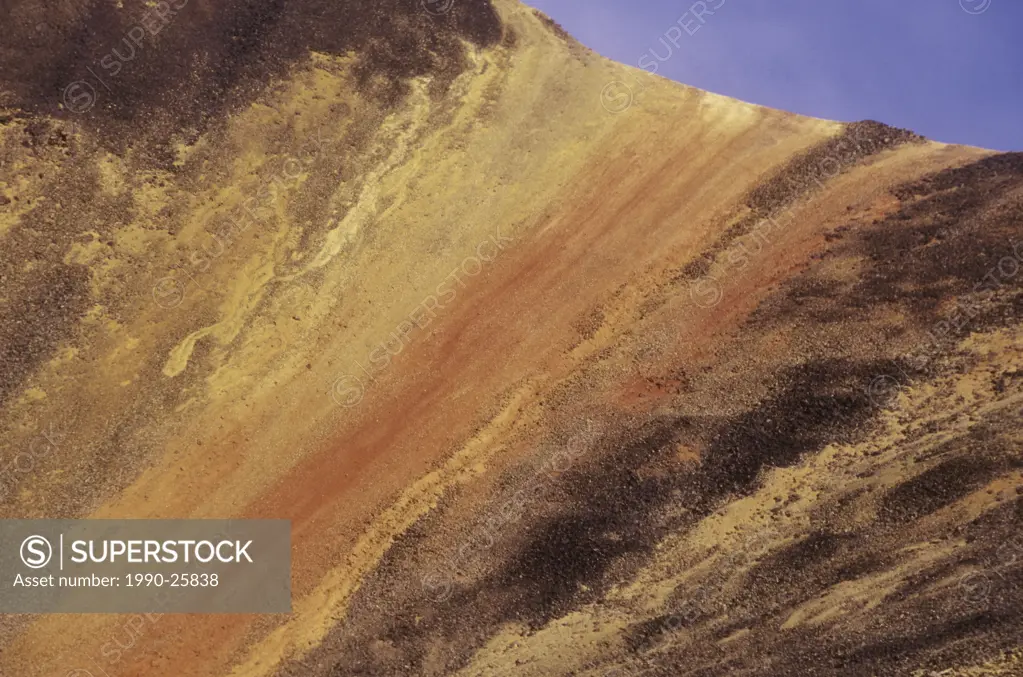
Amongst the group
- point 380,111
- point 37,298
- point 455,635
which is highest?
point 380,111

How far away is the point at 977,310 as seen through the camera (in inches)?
431

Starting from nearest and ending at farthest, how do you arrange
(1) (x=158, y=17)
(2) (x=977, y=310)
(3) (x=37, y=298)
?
(2) (x=977, y=310) → (3) (x=37, y=298) → (1) (x=158, y=17)

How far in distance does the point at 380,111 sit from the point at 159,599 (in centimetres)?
1068

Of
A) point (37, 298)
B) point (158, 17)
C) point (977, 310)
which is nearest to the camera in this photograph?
point (977, 310)

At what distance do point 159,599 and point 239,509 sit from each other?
7.81 ft

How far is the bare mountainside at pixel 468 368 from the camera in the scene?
11664 mm

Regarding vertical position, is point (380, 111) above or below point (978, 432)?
above

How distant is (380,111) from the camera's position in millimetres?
12859

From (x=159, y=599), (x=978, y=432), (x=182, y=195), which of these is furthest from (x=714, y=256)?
(x=159, y=599)

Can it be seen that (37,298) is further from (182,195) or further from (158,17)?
(158,17)

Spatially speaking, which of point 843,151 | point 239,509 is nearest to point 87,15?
point 239,509

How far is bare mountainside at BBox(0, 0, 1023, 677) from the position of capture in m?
11.7

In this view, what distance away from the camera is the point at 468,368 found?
12.4 m

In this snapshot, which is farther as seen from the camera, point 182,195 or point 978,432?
point 182,195
